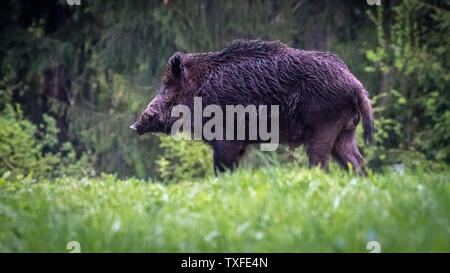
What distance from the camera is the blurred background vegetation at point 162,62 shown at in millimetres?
12383

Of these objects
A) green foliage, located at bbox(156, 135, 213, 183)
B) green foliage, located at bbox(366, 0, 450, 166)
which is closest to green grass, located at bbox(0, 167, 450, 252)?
green foliage, located at bbox(366, 0, 450, 166)

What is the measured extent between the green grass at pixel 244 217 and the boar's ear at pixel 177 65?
2.31 metres

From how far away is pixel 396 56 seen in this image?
40.4 ft

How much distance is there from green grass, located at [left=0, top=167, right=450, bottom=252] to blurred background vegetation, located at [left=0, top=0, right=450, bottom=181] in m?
8.29

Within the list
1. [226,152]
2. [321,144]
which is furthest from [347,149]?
[226,152]

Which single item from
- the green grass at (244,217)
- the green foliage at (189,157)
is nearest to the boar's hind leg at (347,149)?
the green grass at (244,217)

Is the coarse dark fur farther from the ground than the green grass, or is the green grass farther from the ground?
the coarse dark fur

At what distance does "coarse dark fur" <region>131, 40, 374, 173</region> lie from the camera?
5.66m

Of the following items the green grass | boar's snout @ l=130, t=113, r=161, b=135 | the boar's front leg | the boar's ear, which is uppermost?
the boar's ear

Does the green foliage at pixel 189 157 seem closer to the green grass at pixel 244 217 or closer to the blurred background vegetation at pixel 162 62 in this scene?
the blurred background vegetation at pixel 162 62

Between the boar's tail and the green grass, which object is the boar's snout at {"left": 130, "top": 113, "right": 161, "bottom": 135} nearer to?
the green grass

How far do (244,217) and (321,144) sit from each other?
101 inches
